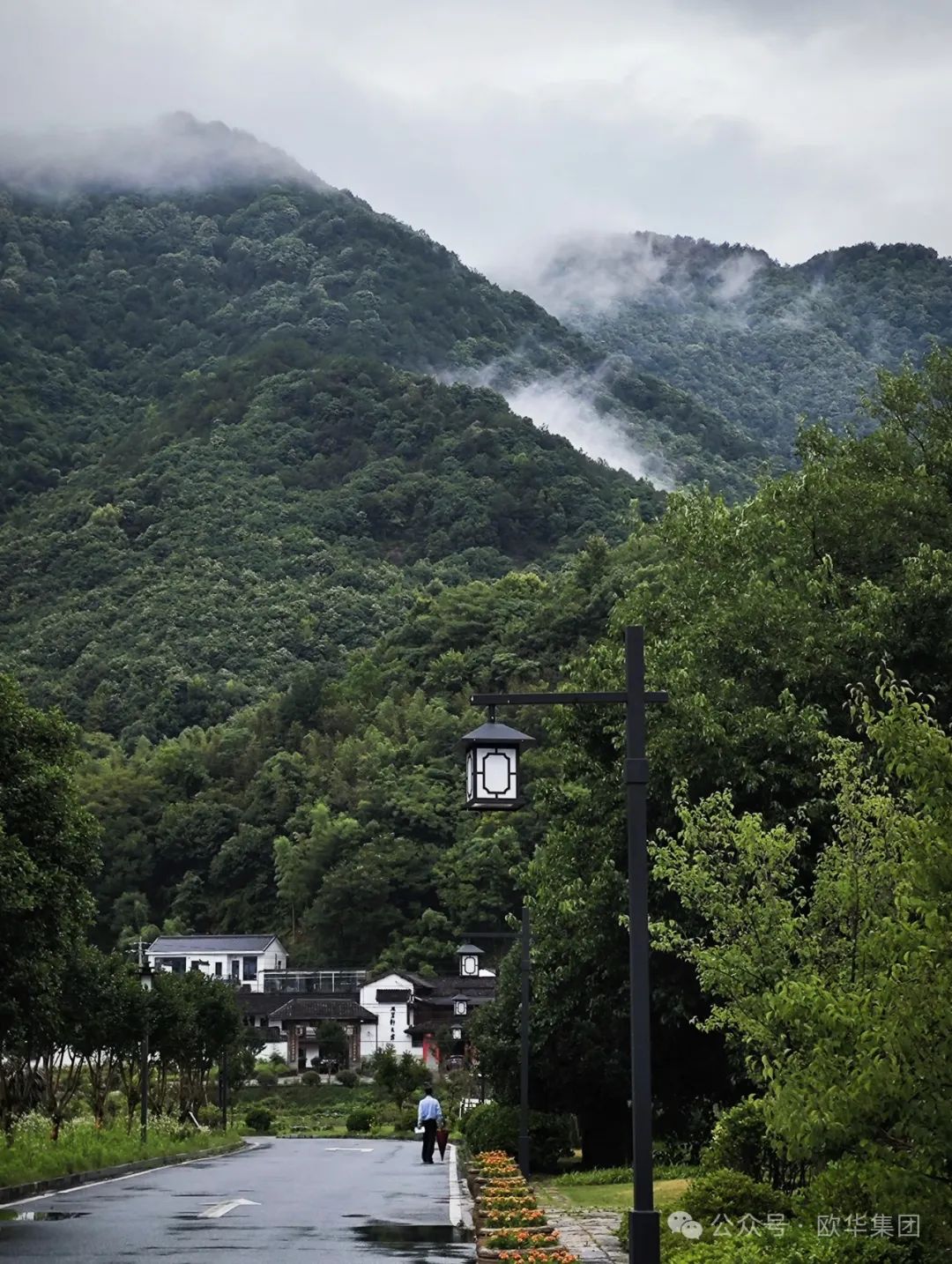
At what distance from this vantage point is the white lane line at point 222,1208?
2095 centimetres

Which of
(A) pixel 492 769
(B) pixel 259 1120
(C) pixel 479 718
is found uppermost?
(C) pixel 479 718

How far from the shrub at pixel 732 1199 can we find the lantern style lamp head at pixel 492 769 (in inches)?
218

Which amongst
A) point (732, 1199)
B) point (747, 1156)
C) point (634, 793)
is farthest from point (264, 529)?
point (634, 793)

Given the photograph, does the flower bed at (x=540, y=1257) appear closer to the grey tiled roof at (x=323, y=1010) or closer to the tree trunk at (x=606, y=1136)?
the tree trunk at (x=606, y=1136)

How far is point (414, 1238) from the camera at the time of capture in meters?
18.5

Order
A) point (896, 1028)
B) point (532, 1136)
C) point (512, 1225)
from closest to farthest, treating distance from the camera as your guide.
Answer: point (896, 1028) < point (512, 1225) < point (532, 1136)

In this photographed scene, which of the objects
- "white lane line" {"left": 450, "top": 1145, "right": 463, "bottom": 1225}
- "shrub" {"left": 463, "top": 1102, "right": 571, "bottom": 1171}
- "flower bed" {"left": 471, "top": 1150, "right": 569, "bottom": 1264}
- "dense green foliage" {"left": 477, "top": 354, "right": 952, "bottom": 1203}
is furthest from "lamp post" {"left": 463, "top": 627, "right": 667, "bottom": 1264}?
"shrub" {"left": 463, "top": 1102, "right": 571, "bottom": 1171}

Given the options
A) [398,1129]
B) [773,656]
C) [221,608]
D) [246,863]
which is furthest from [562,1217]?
[221,608]

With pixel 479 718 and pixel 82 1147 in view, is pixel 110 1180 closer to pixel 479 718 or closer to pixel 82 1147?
pixel 82 1147

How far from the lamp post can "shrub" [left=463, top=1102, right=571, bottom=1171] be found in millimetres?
23846

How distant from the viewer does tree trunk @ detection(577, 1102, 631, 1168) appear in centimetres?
3512

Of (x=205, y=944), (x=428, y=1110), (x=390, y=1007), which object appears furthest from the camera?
(x=205, y=944)

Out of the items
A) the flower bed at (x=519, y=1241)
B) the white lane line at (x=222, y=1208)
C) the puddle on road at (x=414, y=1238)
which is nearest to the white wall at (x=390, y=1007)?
the white lane line at (x=222, y=1208)

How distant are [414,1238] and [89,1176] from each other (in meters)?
12.5
